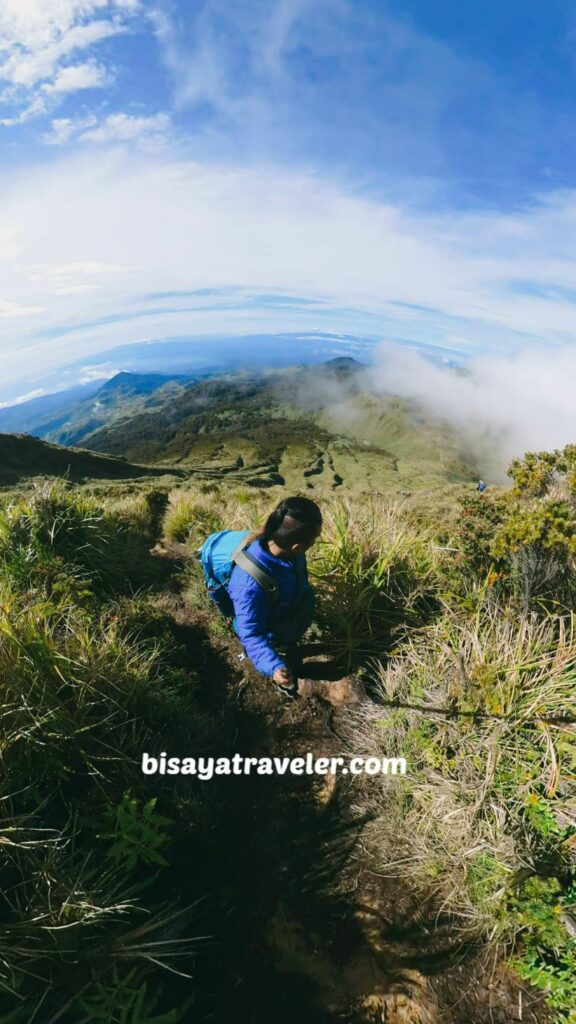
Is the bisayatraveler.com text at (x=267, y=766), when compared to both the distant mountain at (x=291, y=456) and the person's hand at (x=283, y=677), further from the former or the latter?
the distant mountain at (x=291, y=456)

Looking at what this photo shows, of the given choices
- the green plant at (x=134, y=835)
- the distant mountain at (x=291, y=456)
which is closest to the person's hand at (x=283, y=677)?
the green plant at (x=134, y=835)

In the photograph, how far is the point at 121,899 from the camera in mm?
2629

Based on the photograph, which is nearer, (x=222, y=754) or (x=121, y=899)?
(x=121, y=899)

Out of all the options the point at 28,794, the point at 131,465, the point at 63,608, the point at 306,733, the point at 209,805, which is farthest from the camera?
the point at 131,465

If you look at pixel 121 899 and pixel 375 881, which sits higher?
pixel 121 899

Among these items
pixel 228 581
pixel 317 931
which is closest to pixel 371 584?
pixel 228 581

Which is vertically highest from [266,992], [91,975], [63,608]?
[63,608]

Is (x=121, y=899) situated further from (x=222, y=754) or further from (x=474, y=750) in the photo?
(x=474, y=750)

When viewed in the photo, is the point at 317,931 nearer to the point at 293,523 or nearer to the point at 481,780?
the point at 481,780

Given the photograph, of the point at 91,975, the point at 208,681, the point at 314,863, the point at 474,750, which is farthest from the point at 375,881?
the point at 208,681

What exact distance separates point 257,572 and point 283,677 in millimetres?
846

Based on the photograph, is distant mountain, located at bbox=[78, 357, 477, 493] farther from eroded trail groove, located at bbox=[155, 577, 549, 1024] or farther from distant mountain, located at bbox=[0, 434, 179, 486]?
eroded trail groove, located at bbox=[155, 577, 549, 1024]

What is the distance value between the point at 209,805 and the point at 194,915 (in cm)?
61

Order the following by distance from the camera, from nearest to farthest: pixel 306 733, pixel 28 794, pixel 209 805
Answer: pixel 28 794 → pixel 209 805 → pixel 306 733
